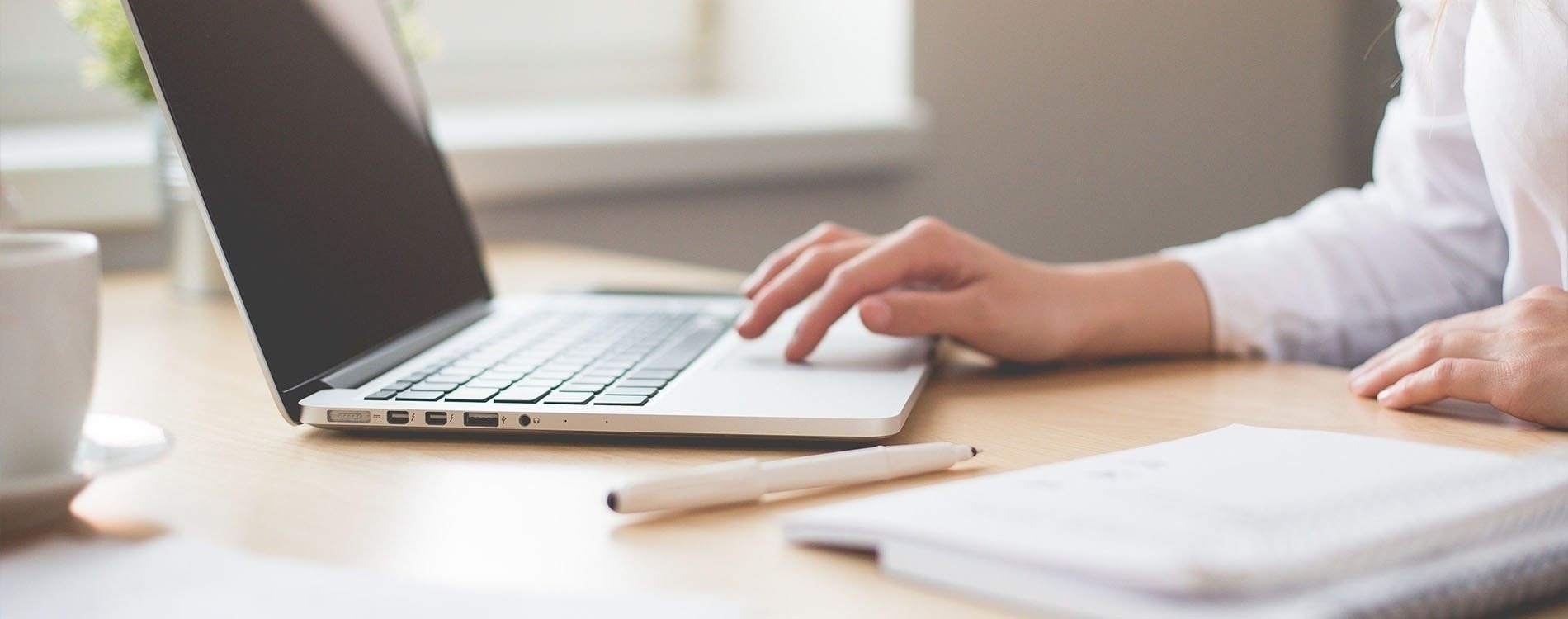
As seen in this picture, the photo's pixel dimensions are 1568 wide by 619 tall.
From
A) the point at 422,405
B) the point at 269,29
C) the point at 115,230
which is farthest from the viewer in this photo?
the point at 115,230

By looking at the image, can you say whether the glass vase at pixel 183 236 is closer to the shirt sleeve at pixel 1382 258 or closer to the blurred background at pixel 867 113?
the blurred background at pixel 867 113

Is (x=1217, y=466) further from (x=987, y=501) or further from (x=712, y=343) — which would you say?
(x=712, y=343)

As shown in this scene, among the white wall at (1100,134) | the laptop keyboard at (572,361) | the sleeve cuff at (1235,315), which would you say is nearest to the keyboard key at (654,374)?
the laptop keyboard at (572,361)

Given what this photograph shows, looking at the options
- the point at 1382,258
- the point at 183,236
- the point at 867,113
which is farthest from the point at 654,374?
the point at 867,113

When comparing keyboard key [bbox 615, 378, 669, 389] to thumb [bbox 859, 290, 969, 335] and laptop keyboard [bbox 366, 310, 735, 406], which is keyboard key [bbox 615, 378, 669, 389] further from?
thumb [bbox 859, 290, 969, 335]

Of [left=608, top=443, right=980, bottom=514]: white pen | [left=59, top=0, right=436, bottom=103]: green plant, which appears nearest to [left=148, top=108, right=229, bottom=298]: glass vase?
[left=59, top=0, right=436, bottom=103]: green plant

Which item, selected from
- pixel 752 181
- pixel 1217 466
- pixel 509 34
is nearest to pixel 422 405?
pixel 1217 466

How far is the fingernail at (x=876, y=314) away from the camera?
0.69 m

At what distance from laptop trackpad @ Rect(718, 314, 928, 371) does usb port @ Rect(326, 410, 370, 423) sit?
0.60 feet

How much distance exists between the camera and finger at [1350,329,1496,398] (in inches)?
23.6

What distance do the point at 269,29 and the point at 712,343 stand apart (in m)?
0.29

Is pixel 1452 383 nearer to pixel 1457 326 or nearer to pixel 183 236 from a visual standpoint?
pixel 1457 326

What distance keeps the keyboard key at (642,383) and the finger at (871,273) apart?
0.09 m

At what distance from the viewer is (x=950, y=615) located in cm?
35
